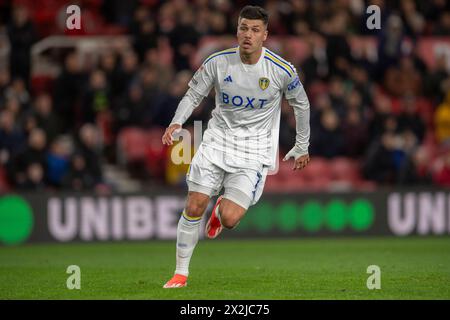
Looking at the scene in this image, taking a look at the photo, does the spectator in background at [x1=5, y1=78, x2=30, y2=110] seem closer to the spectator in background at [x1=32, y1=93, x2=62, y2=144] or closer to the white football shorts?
the spectator in background at [x1=32, y1=93, x2=62, y2=144]

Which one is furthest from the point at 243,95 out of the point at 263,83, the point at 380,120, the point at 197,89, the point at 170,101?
the point at 380,120

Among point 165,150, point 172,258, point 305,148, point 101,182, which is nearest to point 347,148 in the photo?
point 165,150

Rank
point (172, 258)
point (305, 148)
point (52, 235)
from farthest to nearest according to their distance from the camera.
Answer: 1. point (52, 235)
2. point (172, 258)
3. point (305, 148)

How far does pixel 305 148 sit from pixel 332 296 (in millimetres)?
1771

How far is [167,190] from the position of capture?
1705 centimetres

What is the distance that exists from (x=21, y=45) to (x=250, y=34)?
10.7 metres

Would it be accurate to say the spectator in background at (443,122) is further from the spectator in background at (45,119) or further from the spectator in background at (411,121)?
the spectator in background at (45,119)

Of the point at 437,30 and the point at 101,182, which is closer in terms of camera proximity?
the point at 101,182

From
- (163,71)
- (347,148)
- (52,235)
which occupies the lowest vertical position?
(52,235)

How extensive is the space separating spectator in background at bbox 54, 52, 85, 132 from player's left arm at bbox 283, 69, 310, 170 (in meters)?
9.37

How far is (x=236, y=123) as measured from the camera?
956 cm

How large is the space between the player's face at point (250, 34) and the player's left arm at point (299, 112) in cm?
51

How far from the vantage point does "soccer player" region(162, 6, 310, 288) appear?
30.6 feet
